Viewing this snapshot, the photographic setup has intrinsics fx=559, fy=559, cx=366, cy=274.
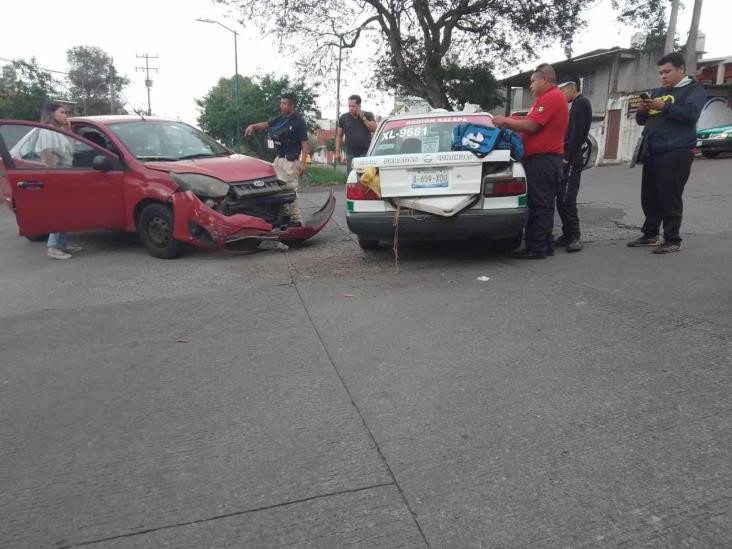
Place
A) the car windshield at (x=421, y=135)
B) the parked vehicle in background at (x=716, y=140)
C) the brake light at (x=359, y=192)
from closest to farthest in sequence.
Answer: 1. the brake light at (x=359, y=192)
2. the car windshield at (x=421, y=135)
3. the parked vehicle in background at (x=716, y=140)

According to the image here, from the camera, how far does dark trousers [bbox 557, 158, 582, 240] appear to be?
20.0 ft

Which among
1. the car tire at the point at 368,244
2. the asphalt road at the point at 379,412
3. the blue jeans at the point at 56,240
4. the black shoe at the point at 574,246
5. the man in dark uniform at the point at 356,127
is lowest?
the asphalt road at the point at 379,412

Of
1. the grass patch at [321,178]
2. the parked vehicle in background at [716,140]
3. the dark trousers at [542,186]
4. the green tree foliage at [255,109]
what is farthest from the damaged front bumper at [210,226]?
the green tree foliage at [255,109]

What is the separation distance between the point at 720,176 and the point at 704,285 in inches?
434

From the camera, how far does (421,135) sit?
6.29m

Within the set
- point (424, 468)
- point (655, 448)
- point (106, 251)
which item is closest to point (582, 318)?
point (655, 448)

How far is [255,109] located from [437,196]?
3424cm

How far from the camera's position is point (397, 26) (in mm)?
21984

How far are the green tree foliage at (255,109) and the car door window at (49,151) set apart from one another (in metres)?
25.4

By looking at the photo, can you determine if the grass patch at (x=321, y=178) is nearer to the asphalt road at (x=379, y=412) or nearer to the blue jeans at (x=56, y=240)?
the blue jeans at (x=56, y=240)

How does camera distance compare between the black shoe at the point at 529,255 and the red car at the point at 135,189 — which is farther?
the red car at the point at 135,189

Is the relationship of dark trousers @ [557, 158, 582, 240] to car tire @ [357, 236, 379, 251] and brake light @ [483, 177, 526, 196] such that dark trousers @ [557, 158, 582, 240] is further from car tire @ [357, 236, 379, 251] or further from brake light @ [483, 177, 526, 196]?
car tire @ [357, 236, 379, 251]

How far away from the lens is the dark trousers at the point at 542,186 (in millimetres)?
5562

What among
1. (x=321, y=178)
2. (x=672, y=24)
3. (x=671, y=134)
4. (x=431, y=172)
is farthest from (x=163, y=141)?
(x=672, y=24)
